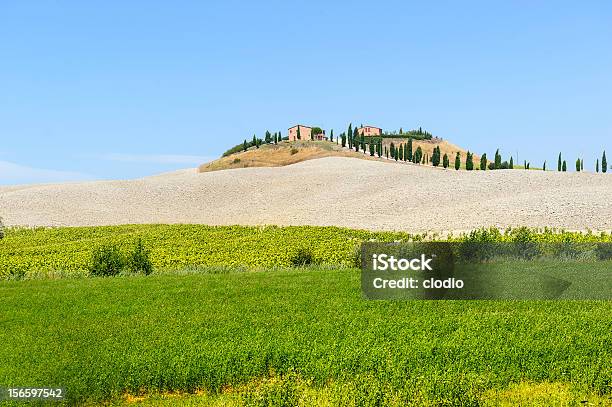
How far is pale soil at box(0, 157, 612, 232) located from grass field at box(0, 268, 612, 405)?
25.5 meters

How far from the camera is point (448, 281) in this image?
62.8 ft

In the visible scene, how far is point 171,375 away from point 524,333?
6.98 m

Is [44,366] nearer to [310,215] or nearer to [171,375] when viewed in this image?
[171,375]

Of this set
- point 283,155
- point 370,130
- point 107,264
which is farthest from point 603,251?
point 370,130

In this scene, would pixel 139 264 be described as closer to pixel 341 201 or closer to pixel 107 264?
pixel 107 264

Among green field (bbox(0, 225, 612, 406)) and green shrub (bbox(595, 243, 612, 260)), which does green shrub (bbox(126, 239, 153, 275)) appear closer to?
green field (bbox(0, 225, 612, 406))

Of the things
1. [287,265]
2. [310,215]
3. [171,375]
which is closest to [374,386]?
[171,375]

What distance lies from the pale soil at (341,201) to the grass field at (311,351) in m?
25.5

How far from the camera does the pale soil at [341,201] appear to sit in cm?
4197

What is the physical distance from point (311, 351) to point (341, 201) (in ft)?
142

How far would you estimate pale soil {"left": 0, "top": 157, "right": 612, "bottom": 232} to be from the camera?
138ft

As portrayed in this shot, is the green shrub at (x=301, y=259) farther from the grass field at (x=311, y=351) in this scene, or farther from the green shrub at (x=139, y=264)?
the grass field at (x=311, y=351)

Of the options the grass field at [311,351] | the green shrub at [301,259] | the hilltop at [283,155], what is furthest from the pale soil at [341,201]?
the hilltop at [283,155]

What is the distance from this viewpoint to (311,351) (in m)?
11.1
